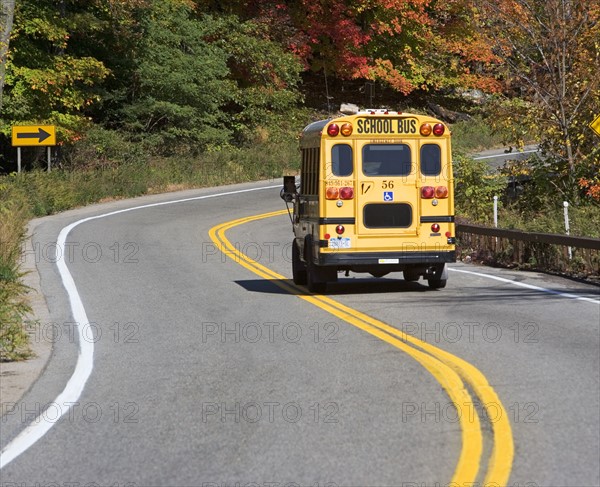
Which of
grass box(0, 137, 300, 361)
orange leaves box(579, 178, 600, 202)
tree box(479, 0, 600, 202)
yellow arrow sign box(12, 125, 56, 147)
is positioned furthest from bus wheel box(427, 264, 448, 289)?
yellow arrow sign box(12, 125, 56, 147)

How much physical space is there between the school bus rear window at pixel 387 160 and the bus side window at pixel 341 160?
252 mm

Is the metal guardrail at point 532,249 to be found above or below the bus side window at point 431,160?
below

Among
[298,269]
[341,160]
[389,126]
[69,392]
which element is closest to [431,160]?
[389,126]

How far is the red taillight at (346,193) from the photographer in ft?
53.7

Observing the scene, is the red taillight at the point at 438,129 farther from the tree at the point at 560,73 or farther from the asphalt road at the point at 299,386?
the tree at the point at 560,73

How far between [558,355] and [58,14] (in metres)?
29.9

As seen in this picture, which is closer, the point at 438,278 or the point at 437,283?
the point at 438,278

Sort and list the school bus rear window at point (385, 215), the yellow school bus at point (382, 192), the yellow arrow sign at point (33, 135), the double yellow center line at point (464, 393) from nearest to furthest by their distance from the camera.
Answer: the double yellow center line at point (464, 393), the yellow school bus at point (382, 192), the school bus rear window at point (385, 215), the yellow arrow sign at point (33, 135)

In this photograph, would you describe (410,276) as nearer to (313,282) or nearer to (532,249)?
(313,282)

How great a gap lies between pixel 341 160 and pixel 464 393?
25.6 ft

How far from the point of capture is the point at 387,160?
16.5 metres

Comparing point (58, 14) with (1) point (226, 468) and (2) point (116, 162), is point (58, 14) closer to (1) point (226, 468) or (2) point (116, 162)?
(2) point (116, 162)

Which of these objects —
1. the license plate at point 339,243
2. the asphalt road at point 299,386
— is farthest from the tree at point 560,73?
the license plate at point 339,243

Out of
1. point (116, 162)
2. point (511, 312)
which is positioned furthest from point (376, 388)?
point (116, 162)
